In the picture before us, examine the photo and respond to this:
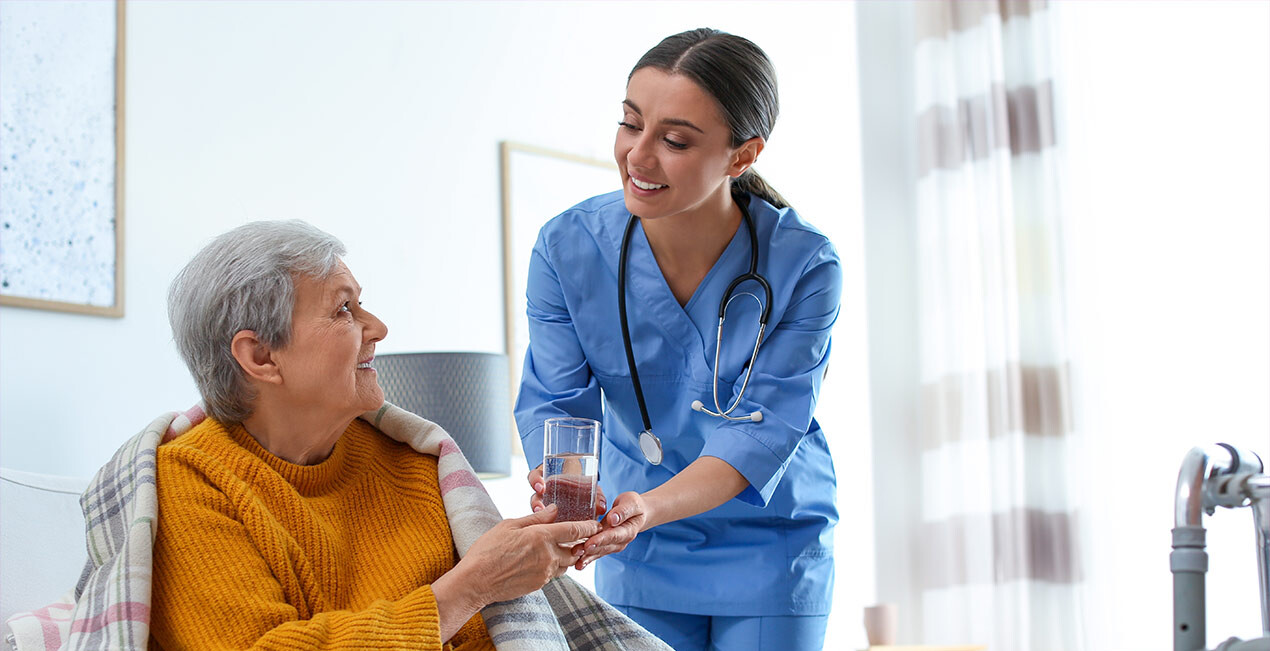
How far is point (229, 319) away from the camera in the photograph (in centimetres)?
154

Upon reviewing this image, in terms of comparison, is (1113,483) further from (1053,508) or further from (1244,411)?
(1244,411)

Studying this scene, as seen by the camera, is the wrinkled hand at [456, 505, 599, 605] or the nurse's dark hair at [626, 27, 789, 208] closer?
the wrinkled hand at [456, 505, 599, 605]

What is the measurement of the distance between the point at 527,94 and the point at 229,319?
6.86ft

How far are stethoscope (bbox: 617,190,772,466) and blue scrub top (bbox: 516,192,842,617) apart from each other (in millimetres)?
13

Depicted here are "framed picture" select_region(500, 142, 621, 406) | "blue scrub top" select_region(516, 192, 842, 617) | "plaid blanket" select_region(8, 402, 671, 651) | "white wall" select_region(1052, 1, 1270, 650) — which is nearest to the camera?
"plaid blanket" select_region(8, 402, 671, 651)

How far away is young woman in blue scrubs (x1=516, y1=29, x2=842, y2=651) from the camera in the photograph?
1.72 metres

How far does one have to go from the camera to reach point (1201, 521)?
931mm

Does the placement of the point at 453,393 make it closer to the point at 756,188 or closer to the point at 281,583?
the point at 756,188

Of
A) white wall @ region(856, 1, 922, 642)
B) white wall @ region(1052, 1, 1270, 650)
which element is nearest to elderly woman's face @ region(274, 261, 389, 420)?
white wall @ region(1052, 1, 1270, 650)

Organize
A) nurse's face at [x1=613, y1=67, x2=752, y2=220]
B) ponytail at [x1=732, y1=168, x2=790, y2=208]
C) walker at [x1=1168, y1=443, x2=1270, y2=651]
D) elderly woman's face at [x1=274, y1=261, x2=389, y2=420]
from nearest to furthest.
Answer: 1. walker at [x1=1168, y1=443, x2=1270, y2=651]
2. elderly woman's face at [x1=274, y1=261, x2=389, y2=420]
3. nurse's face at [x1=613, y1=67, x2=752, y2=220]
4. ponytail at [x1=732, y1=168, x2=790, y2=208]

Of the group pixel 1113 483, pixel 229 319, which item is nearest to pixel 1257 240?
pixel 1113 483

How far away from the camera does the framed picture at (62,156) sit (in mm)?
2471

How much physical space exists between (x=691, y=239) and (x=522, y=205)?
5.26 ft

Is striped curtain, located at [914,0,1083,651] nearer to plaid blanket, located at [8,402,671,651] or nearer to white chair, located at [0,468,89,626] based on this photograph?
plaid blanket, located at [8,402,671,651]
